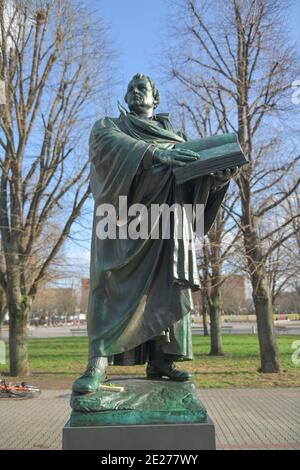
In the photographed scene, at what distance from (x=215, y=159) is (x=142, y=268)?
3.03 feet

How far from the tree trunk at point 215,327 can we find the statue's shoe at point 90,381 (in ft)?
52.1

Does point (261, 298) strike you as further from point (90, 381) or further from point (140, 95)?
point (90, 381)

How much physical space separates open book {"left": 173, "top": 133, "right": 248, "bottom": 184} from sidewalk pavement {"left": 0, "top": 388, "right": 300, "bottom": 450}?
4.29 metres

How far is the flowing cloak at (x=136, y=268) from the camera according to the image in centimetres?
343

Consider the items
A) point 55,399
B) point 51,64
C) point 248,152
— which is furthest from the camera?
point 51,64

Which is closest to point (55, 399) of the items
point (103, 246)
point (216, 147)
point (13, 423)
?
point (13, 423)

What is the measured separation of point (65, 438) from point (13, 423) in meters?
6.02

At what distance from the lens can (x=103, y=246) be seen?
143 inches

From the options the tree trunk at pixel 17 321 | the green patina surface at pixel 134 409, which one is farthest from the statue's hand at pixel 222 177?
the tree trunk at pixel 17 321

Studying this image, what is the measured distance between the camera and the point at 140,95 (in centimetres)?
405

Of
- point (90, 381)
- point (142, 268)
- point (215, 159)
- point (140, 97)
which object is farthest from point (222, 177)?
point (90, 381)

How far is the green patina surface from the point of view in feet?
9.66

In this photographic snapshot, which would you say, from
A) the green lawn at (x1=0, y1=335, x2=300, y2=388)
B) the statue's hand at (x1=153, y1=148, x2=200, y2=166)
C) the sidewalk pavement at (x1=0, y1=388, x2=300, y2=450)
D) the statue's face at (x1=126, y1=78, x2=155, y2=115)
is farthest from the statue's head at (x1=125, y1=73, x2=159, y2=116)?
the green lawn at (x1=0, y1=335, x2=300, y2=388)
